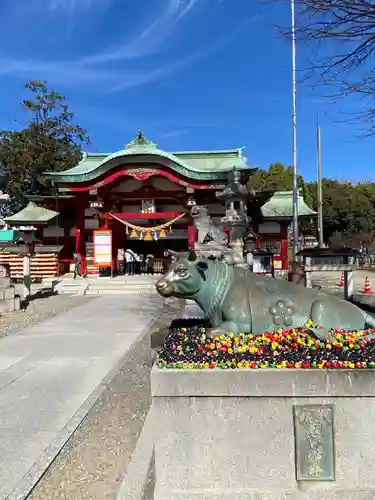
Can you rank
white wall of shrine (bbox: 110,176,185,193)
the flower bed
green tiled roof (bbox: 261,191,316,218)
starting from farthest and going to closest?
green tiled roof (bbox: 261,191,316,218) < white wall of shrine (bbox: 110,176,185,193) < the flower bed

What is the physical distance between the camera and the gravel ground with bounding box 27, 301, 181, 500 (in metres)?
2.92

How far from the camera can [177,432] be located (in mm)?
2520

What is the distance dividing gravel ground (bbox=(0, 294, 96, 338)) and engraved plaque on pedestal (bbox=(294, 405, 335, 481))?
743 cm

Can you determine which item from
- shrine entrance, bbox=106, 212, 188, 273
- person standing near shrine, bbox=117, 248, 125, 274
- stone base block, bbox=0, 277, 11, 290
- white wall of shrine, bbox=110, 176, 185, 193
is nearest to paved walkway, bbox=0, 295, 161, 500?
stone base block, bbox=0, 277, 11, 290

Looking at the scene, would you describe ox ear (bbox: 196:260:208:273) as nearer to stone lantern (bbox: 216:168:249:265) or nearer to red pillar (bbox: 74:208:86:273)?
stone lantern (bbox: 216:168:249:265)

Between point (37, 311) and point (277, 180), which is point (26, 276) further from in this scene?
point (277, 180)

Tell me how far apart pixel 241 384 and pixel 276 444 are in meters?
0.43

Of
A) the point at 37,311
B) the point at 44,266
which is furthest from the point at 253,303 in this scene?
the point at 44,266

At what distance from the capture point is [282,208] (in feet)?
75.7

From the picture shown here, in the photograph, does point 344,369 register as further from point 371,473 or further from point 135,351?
point 135,351

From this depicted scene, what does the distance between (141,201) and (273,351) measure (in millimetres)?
18177

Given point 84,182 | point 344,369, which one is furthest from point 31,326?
point 84,182

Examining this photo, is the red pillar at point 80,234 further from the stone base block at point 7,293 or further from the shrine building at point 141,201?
the stone base block at point 7,293

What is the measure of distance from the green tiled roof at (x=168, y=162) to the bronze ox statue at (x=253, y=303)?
1504 centimetres
